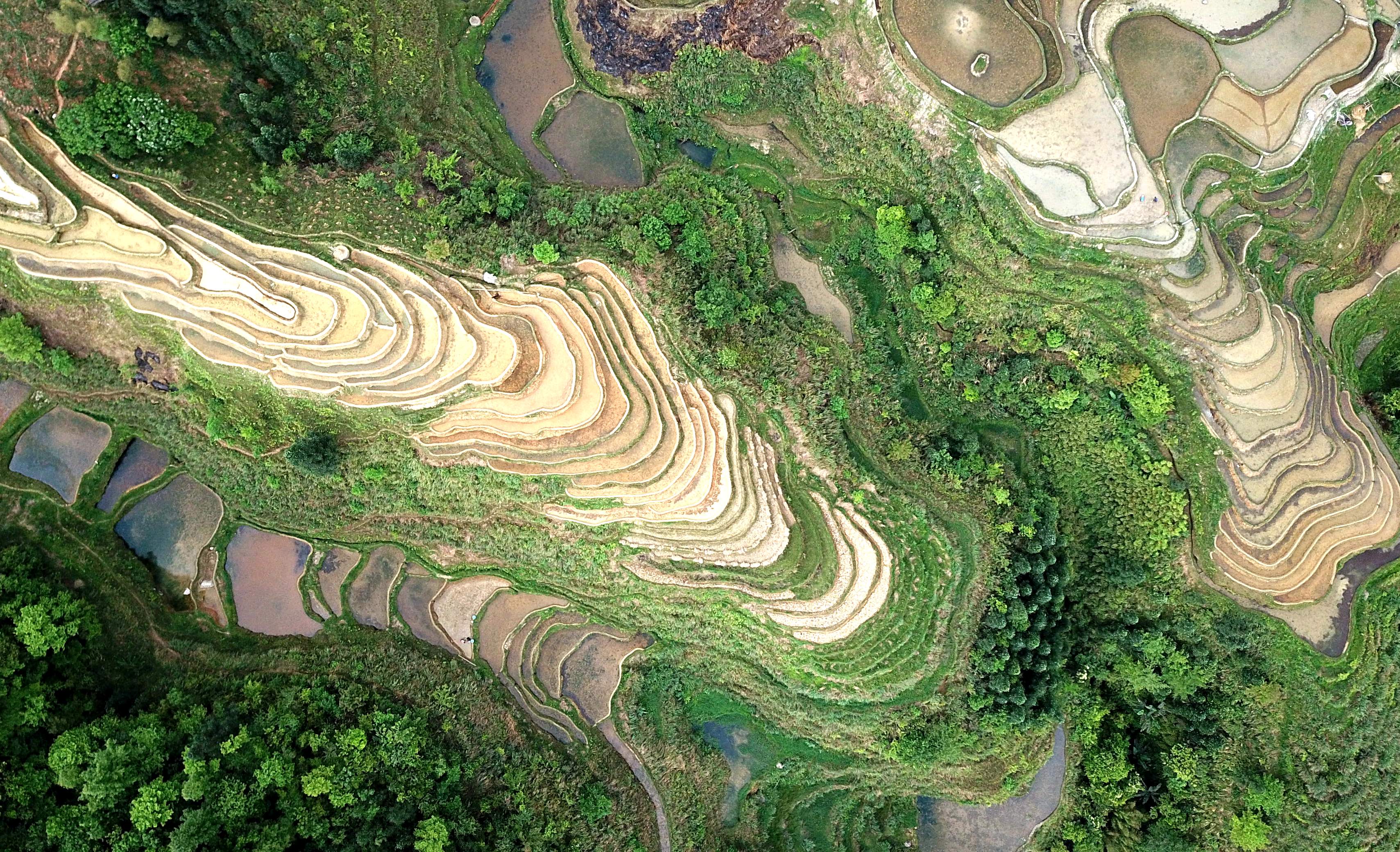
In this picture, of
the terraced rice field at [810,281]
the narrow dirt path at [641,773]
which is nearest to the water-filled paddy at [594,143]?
the terraced rice field at [810,281]

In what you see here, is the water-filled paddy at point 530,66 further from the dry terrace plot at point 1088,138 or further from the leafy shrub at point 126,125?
the dry terrace plot at point 1088,138

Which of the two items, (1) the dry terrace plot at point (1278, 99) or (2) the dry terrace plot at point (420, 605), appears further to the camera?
(2) the dry terrace plot at point (420, 605)

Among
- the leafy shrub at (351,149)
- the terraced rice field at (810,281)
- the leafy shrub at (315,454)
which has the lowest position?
the leafy shrub at (315,454)

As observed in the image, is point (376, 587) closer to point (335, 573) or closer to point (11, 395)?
point (335, 573)

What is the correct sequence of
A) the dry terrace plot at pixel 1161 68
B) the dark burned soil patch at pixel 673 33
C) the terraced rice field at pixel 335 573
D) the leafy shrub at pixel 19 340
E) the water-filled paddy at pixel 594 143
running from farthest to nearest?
the water-filled paddy at pixel 594 143 → the terraced rice field at pixel 335 573 → the dark burned soil patch at pixel 673 33 → the dry terrace plot at pixel 1161 68 → the leafy shrub at pixel 19 340

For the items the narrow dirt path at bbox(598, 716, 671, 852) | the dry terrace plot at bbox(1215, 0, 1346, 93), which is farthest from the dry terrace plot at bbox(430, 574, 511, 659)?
the dry terrace plot at bbox(1215, 0, 1346, 93)

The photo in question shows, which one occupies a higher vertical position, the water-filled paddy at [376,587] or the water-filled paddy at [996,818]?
the water-filled paddy at [996,818]

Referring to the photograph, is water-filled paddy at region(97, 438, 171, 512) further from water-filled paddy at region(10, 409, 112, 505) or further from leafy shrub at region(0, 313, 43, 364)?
Result: leafy shrub at region(0, 313, 43, 364)
